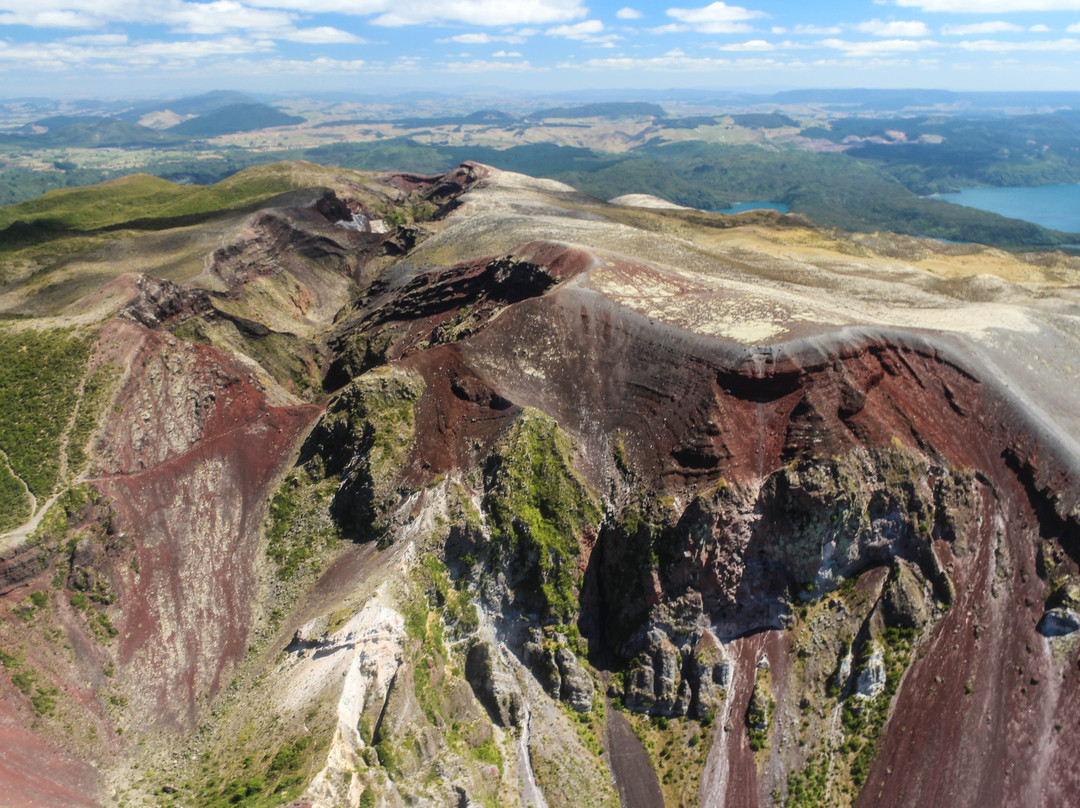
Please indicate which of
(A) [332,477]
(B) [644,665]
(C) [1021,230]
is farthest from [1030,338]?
(C) [1021,230]

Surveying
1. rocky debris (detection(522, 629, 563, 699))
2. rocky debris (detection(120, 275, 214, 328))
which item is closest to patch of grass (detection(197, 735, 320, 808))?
rocky debris (detection(522, 629, 563, 699))

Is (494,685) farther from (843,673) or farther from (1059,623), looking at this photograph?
(1059,623)

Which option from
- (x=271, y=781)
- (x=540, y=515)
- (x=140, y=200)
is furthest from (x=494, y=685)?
(x=140, y=200)

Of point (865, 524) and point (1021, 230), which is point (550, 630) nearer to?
point (865, 524)

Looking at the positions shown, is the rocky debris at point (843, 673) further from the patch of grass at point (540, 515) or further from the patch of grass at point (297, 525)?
the patch of grass at point (297, 525)

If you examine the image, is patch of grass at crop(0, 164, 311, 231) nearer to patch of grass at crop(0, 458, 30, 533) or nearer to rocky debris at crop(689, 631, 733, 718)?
patch of grass at crop(0, 458, 30, 533)

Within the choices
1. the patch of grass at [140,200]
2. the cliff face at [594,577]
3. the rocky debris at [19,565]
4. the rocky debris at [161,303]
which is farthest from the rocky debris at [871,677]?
the patch of grass at [140,200]

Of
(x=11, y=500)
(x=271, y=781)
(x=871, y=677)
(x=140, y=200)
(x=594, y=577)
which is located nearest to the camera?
(x=271, y=781)
